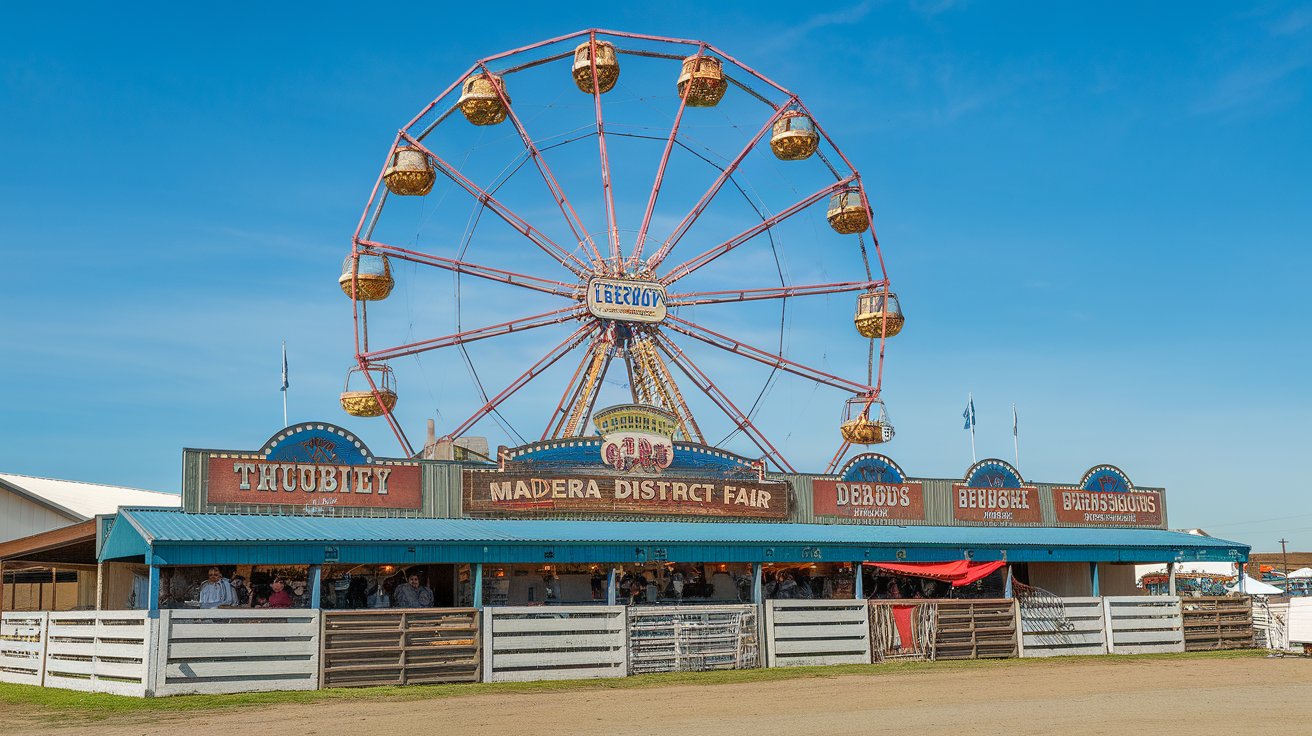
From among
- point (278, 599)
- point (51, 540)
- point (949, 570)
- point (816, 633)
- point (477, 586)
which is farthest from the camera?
point (949, 570)

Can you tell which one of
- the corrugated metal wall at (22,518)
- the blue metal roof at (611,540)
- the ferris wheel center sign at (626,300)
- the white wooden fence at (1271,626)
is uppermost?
the ferris wheel center sign at (626,300)

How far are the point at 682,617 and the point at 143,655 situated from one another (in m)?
8.22

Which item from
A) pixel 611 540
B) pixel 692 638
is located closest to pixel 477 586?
pixel 611 540

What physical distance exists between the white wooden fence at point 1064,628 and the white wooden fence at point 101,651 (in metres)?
15.2

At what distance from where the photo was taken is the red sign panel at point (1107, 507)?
30516mm

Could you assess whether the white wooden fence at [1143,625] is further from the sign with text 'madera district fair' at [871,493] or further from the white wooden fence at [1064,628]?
the sign with text 'madera district fair' at [871,493]

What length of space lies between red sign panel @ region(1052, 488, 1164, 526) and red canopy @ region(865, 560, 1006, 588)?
5.18 m

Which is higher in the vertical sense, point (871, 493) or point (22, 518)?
point (22, 518)

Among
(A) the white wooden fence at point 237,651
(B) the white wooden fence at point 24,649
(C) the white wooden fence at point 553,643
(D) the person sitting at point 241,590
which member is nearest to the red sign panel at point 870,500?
(C) the white wooden fence at point 553,643

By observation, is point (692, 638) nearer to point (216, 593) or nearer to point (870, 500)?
point (870, 500)

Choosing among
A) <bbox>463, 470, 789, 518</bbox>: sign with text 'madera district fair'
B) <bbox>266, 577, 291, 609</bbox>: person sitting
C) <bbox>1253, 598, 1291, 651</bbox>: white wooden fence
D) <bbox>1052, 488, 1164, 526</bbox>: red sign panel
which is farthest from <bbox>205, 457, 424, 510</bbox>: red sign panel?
<bbox>1253, 598, 1291, 651</bbox>: white wooden fence

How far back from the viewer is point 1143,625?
26766 mm

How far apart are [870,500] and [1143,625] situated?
18.7ft

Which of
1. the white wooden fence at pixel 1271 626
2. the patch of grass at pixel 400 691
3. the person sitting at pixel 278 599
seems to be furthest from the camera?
the white wooden fence at pixel 1271 626
